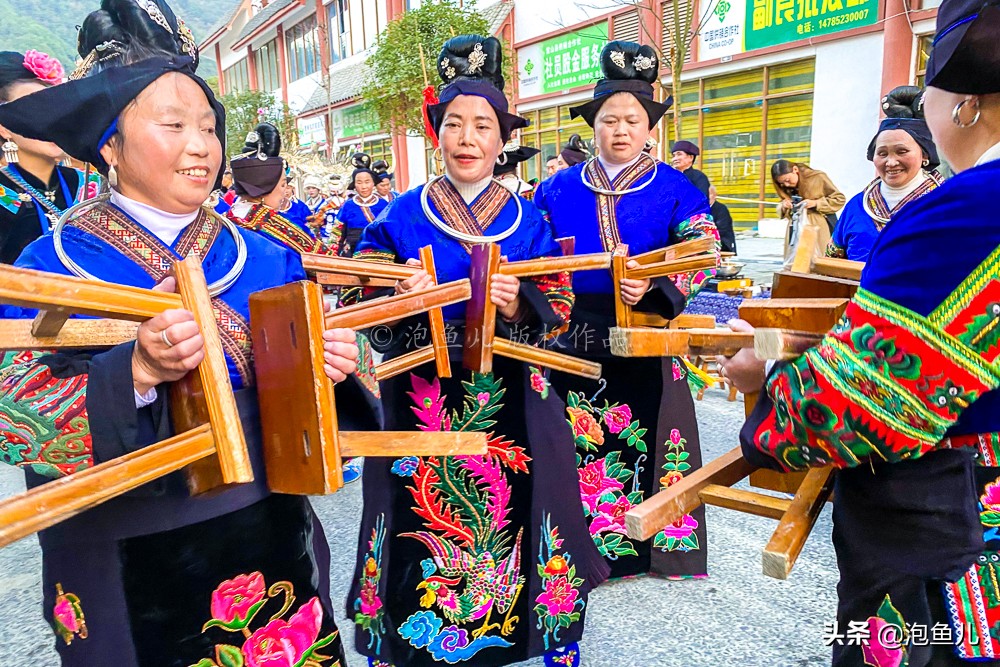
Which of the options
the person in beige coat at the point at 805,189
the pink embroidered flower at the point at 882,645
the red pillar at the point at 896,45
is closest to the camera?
the pink embroidered flower at the point at 882,645

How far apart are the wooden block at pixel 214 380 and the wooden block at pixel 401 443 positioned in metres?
0.16

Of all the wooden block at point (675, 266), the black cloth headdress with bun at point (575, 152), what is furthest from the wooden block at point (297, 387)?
the black cloth headdress with bun at point (575, 152)

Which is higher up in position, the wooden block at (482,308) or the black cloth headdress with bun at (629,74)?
the black cloth headdress with bun at (629,74)

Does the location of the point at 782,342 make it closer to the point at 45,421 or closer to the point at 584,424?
the point at 45,421

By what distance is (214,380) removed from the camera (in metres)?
0.96

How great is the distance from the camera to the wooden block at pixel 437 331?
72.4 inches

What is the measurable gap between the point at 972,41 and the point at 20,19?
119 feet

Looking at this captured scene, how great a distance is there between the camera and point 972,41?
3.08ft

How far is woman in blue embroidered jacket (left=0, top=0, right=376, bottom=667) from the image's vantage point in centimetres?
118

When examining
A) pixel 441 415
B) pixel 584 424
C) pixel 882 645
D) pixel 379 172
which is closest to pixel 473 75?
pixel 441 415

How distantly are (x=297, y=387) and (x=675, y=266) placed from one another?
56.0 inches

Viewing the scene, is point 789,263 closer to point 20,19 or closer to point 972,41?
point 972,41

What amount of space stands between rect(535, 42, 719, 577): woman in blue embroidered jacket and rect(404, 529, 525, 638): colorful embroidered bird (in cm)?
73

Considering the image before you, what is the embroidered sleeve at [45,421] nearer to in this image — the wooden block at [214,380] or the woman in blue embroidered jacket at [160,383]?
the woman in blue embroidered jacket at [160,383]
